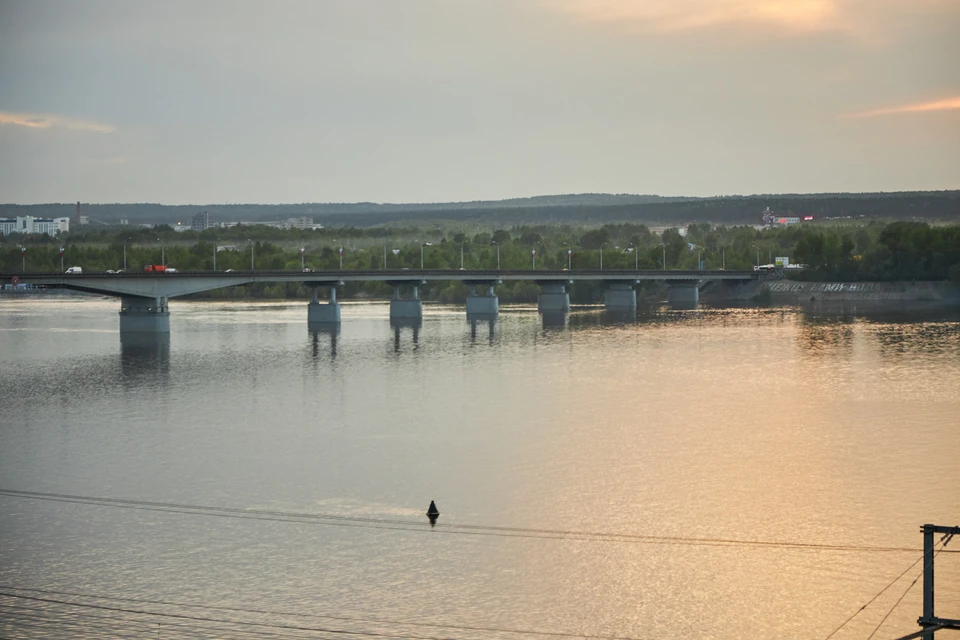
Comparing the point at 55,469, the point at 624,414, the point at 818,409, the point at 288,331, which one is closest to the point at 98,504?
the point at 55,469

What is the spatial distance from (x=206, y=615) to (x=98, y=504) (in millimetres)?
14067

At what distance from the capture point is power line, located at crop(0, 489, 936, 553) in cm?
3834

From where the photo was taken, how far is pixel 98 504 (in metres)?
44.8

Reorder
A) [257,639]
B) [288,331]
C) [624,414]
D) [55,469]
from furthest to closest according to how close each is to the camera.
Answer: [288,331]
[624,414]
[55,469]
[257,639]

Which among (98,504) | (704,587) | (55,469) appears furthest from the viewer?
(55,469)

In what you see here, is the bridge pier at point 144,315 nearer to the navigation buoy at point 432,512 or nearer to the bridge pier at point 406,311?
the bridge pier at point 406,311

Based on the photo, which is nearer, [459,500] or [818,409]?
[459,500]

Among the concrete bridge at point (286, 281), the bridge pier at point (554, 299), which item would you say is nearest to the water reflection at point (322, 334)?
the concrete bridge at point (286, 281)

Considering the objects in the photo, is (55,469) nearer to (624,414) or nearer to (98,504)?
(98,504)

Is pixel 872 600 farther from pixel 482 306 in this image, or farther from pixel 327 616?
pixel 482 306

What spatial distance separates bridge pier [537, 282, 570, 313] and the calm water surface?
8913cm

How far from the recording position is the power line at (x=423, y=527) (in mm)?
38344

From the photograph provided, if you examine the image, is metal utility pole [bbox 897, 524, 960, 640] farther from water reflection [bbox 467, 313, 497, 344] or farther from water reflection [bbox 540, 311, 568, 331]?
water reflection [bbox 540, 311, 568, 331]

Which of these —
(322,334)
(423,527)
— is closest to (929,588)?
(423,527)
